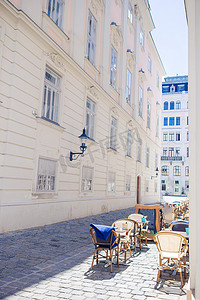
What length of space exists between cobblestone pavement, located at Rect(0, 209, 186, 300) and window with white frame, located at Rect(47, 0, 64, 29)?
8.37 metres

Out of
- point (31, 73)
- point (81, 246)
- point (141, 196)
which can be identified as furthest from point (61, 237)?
point (141, 196)

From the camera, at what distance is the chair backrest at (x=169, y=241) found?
200 inches

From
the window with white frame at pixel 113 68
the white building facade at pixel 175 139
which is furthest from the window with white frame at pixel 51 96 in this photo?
the white building facade at pixel 175 139

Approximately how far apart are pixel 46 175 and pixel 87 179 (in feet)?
12.2

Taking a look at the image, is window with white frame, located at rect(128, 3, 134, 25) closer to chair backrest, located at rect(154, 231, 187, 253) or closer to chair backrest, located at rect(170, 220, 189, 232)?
chair backrest, located at rect(170, 220, 189, 232)

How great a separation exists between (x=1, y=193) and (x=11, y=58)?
4067 millimetres

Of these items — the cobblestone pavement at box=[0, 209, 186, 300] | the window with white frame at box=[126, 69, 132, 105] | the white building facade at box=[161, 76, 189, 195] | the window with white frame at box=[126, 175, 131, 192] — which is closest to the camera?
the cobblestone pavement at box=[0, 209, 186, 300]

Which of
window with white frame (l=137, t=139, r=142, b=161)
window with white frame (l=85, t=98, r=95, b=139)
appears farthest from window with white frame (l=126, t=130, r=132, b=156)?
window with white frame (l=85, t=98, r=95, b=139)

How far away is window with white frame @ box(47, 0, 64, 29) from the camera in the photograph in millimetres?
10750

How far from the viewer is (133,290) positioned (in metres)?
4.34

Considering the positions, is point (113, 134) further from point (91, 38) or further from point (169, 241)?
point (169, 241)

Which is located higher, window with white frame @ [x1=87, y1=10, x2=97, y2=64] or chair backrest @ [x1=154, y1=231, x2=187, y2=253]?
window with white frame @ [x1=87, y1=10, x2=97, y2=64]

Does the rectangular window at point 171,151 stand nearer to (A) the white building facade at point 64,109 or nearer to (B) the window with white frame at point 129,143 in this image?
(A) the white building facade at point 64,109

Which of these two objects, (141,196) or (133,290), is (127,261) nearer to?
(133,290)
